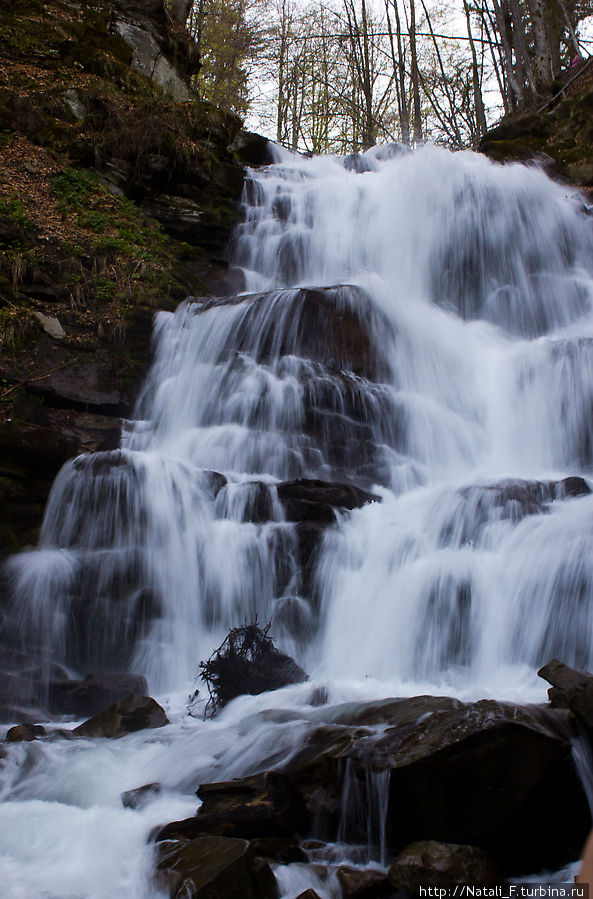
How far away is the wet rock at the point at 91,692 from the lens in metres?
5.98

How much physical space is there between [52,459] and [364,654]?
3934 millimetres

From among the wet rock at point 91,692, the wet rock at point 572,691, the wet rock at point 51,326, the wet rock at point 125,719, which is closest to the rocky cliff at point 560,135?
the wet rock at point 51,326

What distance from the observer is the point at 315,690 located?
563cm

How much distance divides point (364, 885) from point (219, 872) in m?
0.70

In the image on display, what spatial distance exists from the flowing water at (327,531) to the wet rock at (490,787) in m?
0.61

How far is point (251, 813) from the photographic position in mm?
3729

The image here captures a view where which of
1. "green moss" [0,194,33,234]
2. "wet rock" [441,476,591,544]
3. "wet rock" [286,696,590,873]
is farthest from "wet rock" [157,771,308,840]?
"green moss" [0,194,33,234]

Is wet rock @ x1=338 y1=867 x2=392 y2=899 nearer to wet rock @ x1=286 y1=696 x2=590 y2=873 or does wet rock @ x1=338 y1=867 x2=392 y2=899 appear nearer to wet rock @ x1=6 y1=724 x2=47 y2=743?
wet rock @ x1=286 y1=696 x2=590 y2=873

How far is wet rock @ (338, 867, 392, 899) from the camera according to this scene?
3270mm

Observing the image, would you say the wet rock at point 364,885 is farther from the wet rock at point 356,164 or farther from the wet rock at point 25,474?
the wet rock at point 356,164

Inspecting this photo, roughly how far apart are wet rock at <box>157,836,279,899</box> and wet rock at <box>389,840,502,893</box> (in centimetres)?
61

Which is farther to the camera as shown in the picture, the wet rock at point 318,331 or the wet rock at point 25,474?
the wet rock at point 318,331

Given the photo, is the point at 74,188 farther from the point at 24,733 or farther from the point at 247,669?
the point at 24,733

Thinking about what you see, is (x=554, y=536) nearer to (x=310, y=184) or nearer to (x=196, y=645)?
(x=196, y=645)
